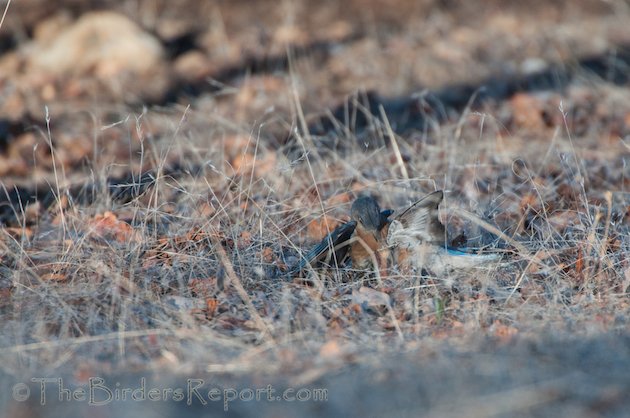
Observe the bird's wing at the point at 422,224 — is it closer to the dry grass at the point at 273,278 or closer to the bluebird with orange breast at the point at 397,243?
the bluebird with orange breast at the point at 397,243

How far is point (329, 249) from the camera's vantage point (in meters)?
4.23

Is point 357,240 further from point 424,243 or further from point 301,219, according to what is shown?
point 301,219

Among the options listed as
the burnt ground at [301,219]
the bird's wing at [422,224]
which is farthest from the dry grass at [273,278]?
the bird's wing at [422,224]

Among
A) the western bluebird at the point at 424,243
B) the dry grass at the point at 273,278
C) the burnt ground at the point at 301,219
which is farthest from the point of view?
the western bluebird at the point at 424,243

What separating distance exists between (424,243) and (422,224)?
0.34ft

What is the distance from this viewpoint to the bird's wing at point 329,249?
423cm

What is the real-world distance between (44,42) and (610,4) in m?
6.88

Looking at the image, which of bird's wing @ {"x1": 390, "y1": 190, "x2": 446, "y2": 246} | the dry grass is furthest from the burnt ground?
bird's wing @ {"x1": 390, "y1": 190, "x2": 446, "y2": 246}

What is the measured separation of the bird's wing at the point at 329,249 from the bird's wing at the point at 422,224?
248mm

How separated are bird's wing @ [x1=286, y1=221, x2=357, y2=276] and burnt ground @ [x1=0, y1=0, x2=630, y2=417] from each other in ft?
0.27

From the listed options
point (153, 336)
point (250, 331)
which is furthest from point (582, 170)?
point (153, 336)

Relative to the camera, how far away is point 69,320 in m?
3.75

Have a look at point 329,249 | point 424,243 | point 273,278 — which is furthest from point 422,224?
point 273,278

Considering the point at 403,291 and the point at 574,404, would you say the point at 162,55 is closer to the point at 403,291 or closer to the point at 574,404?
the point at 403,291
